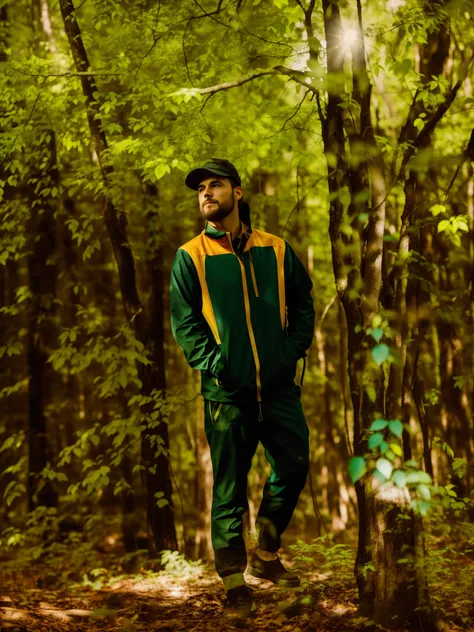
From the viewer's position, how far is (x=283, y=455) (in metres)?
4.05

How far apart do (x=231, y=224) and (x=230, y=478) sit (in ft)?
5.34

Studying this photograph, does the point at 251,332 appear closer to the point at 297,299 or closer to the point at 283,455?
the point at 297,299

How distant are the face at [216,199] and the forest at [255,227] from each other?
699 millimetres

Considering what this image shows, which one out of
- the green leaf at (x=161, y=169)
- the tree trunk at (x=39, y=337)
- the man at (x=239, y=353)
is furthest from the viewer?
the tree trunk at (x=39, y=337)

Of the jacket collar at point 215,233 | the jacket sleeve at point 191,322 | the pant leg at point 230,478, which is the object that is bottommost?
the pant leg at point 230,478

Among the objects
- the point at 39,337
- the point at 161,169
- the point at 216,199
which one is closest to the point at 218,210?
the point at 216,199

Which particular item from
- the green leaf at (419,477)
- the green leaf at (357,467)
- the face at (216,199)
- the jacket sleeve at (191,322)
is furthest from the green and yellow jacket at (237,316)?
the green leaf at (419,477)

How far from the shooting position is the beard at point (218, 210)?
414 centimetres

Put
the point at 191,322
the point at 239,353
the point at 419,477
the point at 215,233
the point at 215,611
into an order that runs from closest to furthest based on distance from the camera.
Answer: the point at 419,477 → the point at 239,353 → the point at 191,322 → the point at 215,233 → the point at 215,611

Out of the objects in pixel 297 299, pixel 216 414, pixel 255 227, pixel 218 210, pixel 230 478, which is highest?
pixel 255 227

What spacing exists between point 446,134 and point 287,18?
16.5ft

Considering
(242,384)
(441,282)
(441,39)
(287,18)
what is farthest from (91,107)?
(441,282)

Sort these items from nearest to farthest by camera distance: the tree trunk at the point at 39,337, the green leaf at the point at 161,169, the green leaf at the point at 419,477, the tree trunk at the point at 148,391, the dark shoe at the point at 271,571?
the green leaf at the point at 419,477 → the dark shoe at the point at 271,571 → the green leaf at the point at 161,169 → the tree trunk at the point at 148,391 → the tree trunk at the point at 39,337

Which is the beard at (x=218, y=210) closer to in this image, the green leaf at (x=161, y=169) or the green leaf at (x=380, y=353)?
the green leaf at (x=380, y=353)
